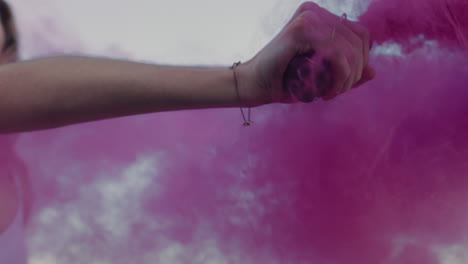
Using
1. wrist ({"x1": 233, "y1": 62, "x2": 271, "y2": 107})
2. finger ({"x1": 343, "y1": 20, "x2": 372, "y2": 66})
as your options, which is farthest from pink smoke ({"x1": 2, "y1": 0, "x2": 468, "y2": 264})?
wrist ({"x1": 233, "y1": 62, "x2": 271, "y2": 107})

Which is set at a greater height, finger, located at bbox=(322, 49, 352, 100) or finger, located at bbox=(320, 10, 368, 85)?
finger, located at bbox=(320, 10, 368, 85)

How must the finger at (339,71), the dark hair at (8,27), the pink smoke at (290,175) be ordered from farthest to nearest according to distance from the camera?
1. the dark hair at (8,27)
2. the pink smoke at (290,175)
3. the finger at (339,71)

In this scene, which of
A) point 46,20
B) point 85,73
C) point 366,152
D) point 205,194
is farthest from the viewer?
point 46,20

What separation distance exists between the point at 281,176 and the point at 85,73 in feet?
1.32

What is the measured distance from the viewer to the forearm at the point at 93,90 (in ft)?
1.43

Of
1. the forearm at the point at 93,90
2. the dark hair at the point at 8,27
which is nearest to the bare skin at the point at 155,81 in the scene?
the forearm at the point at 93,90

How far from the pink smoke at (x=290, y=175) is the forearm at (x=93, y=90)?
268mm

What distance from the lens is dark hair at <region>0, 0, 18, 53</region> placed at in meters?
0.80

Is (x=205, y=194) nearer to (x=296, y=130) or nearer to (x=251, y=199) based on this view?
(x=251, y=199)

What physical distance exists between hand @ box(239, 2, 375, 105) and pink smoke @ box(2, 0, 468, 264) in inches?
5.4

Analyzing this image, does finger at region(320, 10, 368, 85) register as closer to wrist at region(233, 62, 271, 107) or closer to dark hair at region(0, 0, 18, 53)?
wrist at region(233, 62, 271, 107)

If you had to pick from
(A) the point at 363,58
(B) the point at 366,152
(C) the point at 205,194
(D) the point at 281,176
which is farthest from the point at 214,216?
(A) the point at 363,58

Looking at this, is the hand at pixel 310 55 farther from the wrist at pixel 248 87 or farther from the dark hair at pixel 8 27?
the dark hair at pixel 8 27

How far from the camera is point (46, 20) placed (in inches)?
41.6
